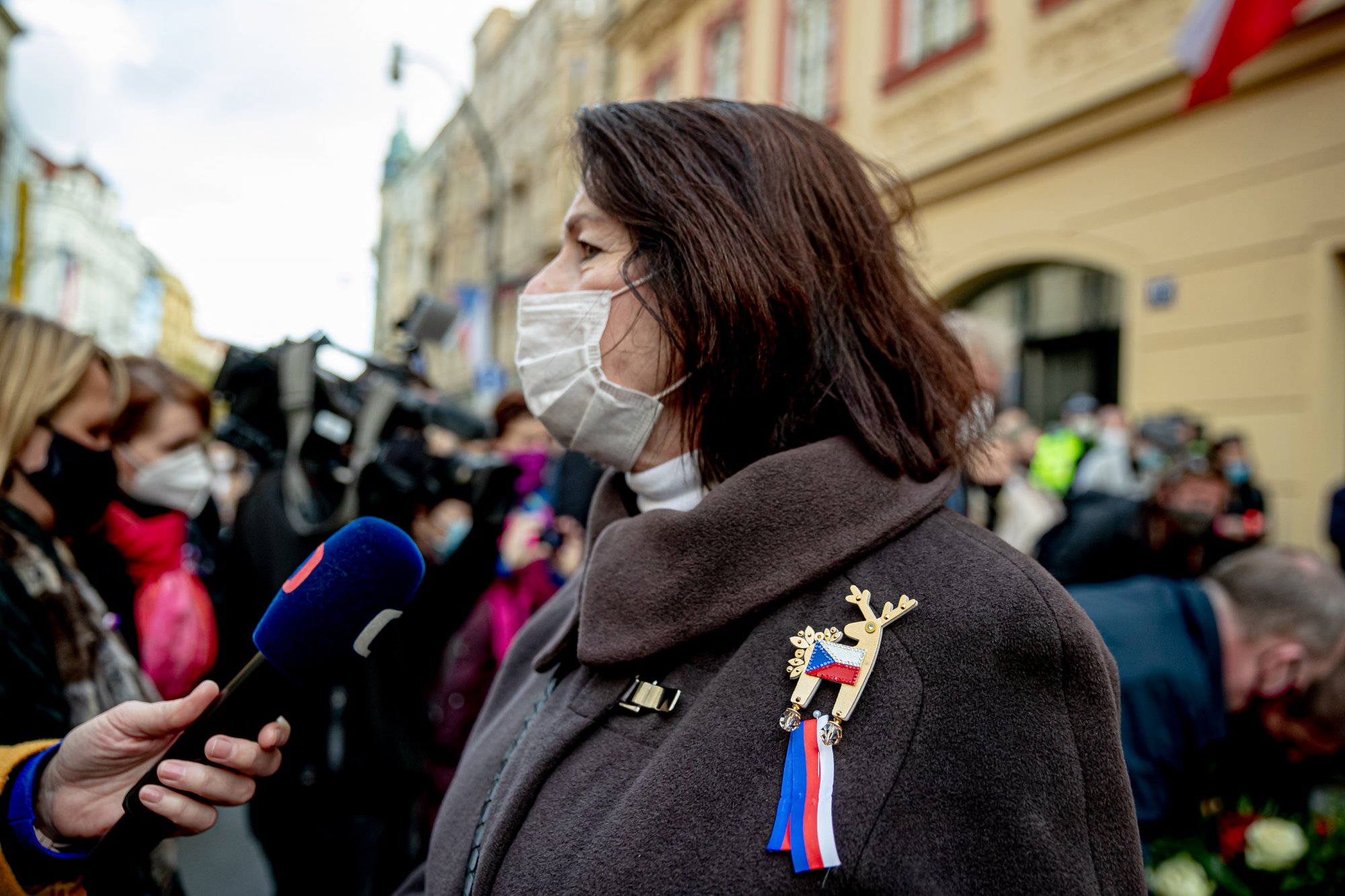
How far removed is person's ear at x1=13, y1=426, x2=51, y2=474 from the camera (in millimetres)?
1801

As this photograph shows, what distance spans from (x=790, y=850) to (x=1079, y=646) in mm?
396

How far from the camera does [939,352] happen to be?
129 centimetres

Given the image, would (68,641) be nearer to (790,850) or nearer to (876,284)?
(790,850)

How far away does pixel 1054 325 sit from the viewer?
767 centimetres

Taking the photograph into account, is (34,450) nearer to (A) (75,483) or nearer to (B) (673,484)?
(A) (75,483)

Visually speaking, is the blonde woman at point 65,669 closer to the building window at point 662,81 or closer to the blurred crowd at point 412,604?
the blurred crowd at point 412,604

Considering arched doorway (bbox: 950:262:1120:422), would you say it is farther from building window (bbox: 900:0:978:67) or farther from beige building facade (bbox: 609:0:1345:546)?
building window (bbox: 900:0:978:67)

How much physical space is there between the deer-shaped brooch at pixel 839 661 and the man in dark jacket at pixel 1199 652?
1.13 m

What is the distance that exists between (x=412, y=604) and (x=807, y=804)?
2580mm

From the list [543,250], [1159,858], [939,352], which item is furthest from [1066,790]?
[543,250]

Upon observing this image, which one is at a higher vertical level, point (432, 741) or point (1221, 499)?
point (1221, 499)

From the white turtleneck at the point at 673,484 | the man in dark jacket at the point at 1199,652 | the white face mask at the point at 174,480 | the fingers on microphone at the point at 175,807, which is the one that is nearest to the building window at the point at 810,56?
the white face mask at the point at 174,480

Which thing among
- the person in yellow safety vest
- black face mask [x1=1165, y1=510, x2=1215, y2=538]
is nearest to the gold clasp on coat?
black face mask [x1=1165, y1=510, x2=1215, y2=538]

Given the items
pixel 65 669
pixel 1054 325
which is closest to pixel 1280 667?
pixel 65 669
